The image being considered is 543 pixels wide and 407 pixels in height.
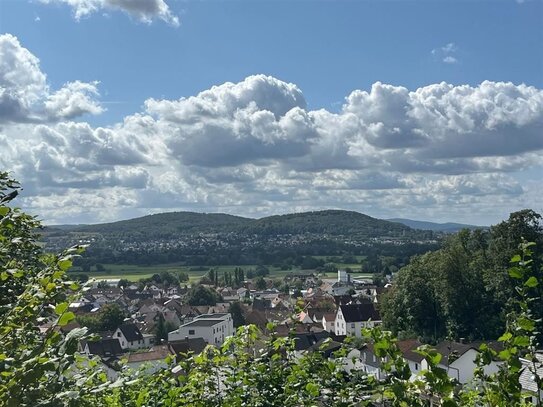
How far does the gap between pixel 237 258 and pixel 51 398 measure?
180126 millimetres

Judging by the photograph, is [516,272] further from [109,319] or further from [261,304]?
[261,304]

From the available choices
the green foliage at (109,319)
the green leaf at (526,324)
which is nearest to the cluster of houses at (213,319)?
the green foliage at (109,319)

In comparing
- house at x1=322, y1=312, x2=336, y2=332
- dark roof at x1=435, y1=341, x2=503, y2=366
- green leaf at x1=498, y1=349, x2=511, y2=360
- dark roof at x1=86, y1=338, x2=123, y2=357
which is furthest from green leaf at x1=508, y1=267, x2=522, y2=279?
house at x1=322, y1=312, x2=336, y2=332

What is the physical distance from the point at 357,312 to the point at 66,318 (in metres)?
65.7

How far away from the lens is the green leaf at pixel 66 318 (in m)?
2.48

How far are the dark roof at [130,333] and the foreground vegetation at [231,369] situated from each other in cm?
5742

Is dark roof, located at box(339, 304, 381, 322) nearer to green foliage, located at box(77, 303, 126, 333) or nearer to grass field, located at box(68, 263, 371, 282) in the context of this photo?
green foliage, located at box(77, 303, 126, 333)

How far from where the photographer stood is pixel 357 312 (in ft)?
217

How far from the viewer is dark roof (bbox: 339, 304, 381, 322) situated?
65.2 meters

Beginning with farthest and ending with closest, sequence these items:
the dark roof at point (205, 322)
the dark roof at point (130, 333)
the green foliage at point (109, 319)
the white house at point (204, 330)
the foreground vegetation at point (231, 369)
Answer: the green foliage at point (109, 319) < the dark roof at point (130, 333) < the dark roof at point (205, 322) < the white house at point (204, 330) < the foreground vegetation at point (231, 369)

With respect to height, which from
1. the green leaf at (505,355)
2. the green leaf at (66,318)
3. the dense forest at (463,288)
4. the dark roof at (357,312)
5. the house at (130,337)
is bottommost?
the house at (130,337)

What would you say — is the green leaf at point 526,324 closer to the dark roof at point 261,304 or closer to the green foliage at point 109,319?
the green foliage at point 109,319

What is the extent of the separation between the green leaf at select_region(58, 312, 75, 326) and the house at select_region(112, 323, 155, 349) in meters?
59.2

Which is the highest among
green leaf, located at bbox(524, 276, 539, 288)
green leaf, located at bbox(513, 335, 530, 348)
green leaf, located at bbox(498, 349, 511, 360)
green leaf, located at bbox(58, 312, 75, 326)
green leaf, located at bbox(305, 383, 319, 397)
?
green leaf, located at bbox(524, 276, 539, 288)
